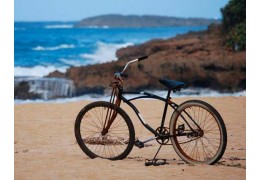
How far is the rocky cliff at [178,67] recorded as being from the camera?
5.16 meters

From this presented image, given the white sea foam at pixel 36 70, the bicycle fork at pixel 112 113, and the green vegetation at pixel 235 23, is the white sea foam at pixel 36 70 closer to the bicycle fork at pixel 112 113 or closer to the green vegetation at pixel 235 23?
the bicycle fork at pixel 112 113

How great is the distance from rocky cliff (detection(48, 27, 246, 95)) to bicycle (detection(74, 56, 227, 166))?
743 millimetres

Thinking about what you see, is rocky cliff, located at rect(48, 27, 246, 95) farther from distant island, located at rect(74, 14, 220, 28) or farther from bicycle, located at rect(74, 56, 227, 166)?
bicycle, located at rect(74, 56, 227, 166)

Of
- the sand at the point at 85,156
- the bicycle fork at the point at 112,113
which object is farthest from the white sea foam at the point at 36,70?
the bicycle fork at the point at 112,113

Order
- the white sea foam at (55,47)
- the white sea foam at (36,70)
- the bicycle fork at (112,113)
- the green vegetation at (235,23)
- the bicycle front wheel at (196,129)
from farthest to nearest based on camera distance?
the white sea foam at (55,47) → the white sea foam at (36,70) → the green vegetation at (235,23) → the bicycle fork at (112,113) → the bicycle front wheel at (196,129)

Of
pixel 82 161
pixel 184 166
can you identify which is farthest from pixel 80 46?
pixel 184 166

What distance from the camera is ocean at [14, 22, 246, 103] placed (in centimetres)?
509

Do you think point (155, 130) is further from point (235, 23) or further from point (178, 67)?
point (235, 23)

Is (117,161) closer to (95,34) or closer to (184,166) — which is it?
(184,166)

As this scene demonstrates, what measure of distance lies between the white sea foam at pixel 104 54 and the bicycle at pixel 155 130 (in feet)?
3.54

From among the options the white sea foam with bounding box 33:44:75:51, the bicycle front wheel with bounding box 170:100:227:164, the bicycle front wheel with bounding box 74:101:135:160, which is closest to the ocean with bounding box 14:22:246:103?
the white sea foam with bounding box 33:44:75:51
